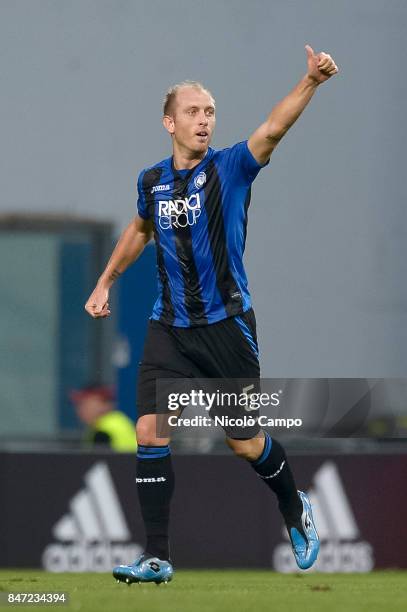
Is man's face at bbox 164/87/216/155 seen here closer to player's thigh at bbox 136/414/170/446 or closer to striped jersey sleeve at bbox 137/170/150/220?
striped jersey sleeve at bbox 137/170/150/220

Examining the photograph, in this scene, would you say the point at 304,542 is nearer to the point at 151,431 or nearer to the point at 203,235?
the point at 151,431

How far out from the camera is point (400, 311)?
55.1 feet

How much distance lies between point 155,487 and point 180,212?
1.09 meters

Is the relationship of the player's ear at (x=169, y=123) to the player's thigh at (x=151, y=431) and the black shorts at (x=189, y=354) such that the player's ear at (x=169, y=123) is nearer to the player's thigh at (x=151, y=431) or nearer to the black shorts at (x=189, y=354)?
the black shorts at (x=189, y=354)

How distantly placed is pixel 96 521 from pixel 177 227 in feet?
12.7

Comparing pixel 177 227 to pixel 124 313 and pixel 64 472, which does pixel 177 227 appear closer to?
pixel 64 472

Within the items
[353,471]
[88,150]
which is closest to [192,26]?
[88,150]

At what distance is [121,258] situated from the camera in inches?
326

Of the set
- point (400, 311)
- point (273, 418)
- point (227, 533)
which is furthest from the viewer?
point (400, 311)

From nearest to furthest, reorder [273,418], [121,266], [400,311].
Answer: [121,266] → [273,418] → [400,311]

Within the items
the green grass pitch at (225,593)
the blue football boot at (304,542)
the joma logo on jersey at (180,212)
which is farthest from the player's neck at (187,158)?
the green grass pitch at (225,593)

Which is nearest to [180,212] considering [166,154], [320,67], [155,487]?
[320,67]

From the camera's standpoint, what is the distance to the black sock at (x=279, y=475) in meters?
8.07

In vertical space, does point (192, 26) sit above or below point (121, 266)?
above
